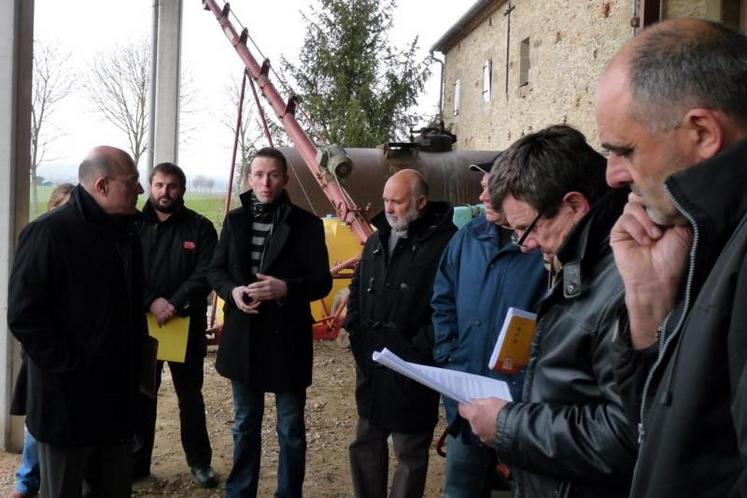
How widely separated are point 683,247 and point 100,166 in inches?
94.1

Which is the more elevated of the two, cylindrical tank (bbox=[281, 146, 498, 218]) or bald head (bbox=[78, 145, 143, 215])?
cylindrical tank (bbox=[281, 146, 498, 218])

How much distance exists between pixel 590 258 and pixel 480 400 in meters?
0.47

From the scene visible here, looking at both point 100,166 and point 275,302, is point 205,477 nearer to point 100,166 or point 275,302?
point 275,302

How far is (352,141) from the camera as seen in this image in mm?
22422

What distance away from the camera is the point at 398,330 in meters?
3.41

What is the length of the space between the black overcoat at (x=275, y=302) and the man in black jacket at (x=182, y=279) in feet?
1.01

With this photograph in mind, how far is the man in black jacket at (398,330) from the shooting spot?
3.34 metres

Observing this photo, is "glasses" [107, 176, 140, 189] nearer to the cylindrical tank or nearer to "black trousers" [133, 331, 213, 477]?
"black trousers" [133, 331, 213, 477]

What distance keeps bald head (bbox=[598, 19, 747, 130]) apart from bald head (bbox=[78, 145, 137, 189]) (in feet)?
7.37

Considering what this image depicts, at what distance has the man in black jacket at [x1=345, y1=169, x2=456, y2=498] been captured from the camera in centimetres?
334

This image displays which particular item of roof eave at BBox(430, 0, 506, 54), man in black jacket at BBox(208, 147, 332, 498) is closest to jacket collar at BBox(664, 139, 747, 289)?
man in black jacket at BBox(208, 147, 332, 498)

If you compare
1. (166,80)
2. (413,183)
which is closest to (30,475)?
(413,183)

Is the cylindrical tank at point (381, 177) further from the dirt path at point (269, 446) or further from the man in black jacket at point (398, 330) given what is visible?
the man in black jacket at point (398, 330)

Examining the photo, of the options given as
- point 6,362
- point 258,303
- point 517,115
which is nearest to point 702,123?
point 258,303
